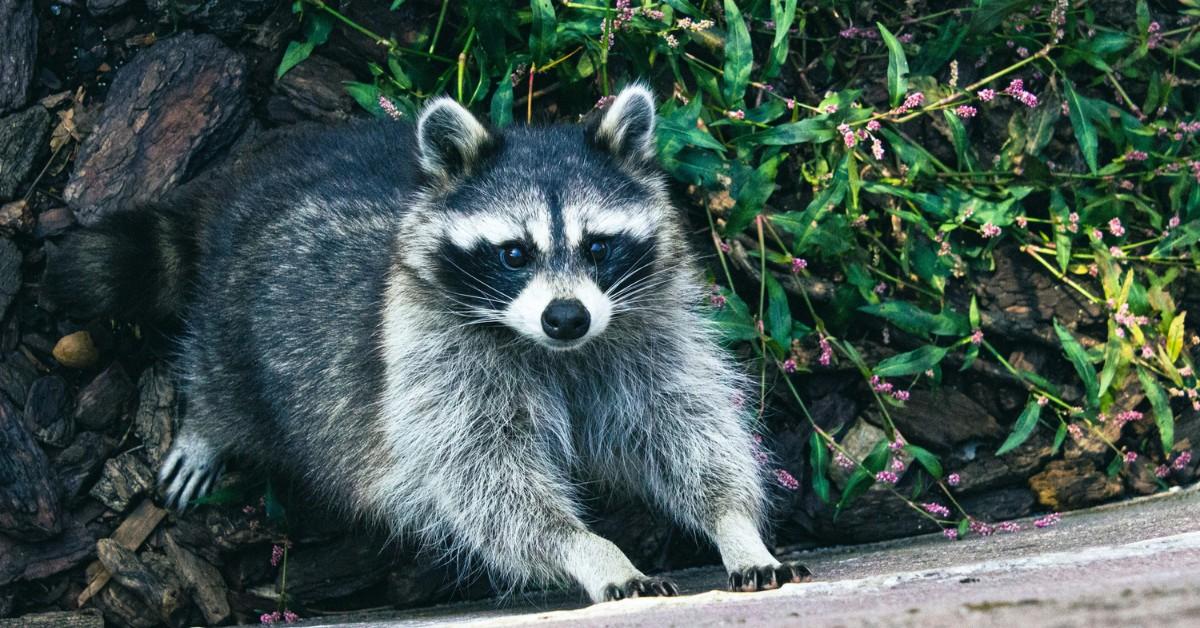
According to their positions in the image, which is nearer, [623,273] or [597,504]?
[623,273]

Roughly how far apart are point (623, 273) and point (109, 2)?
6.32 ft

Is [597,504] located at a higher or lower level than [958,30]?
lower

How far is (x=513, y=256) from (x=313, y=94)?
1.30 meters

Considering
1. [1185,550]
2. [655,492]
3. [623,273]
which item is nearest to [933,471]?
[655,492]

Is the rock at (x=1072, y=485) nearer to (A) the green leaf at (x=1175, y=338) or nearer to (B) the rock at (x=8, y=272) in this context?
(A) the green leaf at (x=1175, y=338)

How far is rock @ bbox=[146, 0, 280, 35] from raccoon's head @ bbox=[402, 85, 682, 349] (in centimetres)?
109

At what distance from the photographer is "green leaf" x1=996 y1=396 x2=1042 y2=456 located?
137 inches

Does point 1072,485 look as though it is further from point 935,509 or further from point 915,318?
point 915,318

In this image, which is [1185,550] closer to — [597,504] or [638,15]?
[597,504]

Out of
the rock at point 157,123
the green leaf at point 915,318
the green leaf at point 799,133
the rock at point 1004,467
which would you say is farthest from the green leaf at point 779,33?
the rock at point 157,123

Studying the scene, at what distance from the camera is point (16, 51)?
3721 mm

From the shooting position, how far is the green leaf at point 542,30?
11.5 feet

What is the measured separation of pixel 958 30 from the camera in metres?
3.62

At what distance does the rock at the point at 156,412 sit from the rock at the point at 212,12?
42.1 inches
